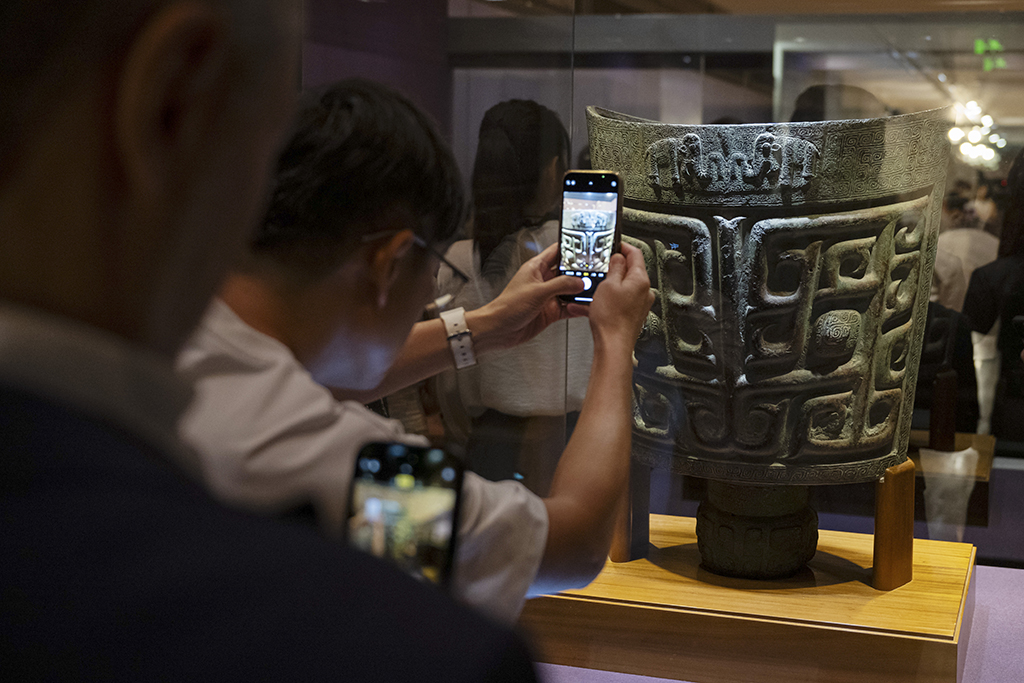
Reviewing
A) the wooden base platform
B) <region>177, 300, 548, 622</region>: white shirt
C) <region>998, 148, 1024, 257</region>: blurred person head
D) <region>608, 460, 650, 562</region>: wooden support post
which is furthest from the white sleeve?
<region>998, 148, 1024, 257</region>: blurred person head

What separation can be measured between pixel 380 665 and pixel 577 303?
110 centimetres

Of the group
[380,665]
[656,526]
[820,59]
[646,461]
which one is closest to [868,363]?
[646,461]

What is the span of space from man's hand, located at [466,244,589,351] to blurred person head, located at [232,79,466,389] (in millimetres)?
431

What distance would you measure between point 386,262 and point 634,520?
1466 mm

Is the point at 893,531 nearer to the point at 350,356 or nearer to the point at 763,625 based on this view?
the point at 763,625

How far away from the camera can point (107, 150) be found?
31 centimetres

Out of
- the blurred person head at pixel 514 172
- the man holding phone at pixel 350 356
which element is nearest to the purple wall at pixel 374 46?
the blurred person head at pixel 514 172

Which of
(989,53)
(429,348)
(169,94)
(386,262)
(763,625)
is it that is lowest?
(763,625)

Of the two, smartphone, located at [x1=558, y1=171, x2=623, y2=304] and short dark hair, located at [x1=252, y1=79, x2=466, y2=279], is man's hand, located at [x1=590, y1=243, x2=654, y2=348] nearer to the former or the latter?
smartphone, located at [x1=558, y1=171, x2=623, y2=304]

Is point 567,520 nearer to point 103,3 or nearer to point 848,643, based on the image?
point 103,3

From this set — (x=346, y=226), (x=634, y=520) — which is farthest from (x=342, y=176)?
(x=634, y=520)

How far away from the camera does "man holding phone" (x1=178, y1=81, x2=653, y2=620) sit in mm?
767

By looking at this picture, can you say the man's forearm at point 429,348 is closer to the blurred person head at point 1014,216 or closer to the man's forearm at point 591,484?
the man's forearm at point 591,484

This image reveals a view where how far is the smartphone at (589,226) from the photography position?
1359 mm
